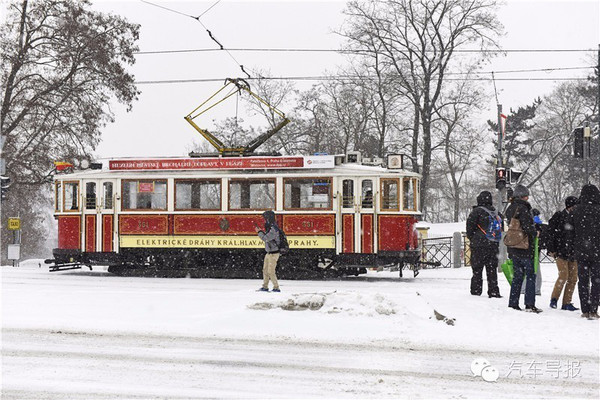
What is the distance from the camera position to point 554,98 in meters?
59.9

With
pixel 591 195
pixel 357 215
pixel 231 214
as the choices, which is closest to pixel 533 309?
pixel 591 195

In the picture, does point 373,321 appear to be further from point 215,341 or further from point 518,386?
point 518,386

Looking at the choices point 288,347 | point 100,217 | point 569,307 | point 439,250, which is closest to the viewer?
point 288,347

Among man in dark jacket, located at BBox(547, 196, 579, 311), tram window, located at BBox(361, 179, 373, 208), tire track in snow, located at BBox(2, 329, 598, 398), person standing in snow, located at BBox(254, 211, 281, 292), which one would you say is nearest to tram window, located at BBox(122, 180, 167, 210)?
tram window, located at BBox(361, 179, 373, 208)

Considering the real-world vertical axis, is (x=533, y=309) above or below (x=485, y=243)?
below

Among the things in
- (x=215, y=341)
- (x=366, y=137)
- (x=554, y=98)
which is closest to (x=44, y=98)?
(x=366, y=137)

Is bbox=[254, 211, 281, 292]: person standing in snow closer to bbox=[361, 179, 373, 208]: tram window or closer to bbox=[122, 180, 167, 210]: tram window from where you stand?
bbox=[361, 179, 373, 208]: tram window

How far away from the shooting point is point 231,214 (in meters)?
16.5

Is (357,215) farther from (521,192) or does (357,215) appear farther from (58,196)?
(58,196)

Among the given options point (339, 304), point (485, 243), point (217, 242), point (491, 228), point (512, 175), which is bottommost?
point (339, 304)

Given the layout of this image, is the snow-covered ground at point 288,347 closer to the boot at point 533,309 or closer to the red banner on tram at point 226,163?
the boot at point 533,309

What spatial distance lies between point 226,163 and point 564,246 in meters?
9.18

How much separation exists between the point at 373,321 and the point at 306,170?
7838 mm

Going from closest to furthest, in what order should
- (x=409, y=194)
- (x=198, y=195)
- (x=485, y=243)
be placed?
(x=485, y=243) → (x=409, y=194) → (x=198, y=195)
